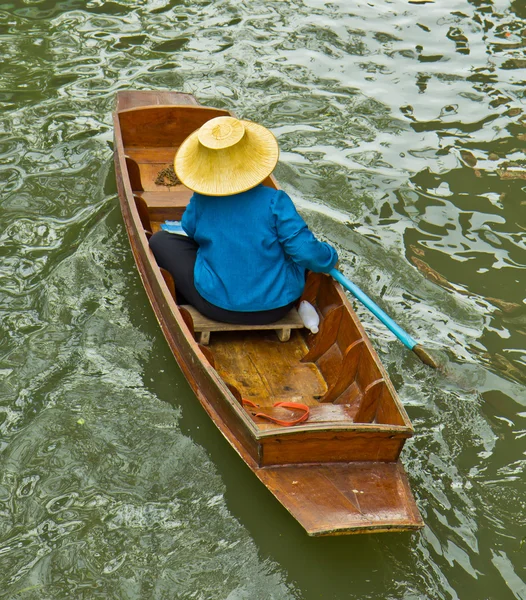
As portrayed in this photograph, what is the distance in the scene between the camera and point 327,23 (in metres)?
10.2

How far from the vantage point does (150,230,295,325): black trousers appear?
5270 mm

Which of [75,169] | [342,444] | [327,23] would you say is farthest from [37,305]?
[327,23]

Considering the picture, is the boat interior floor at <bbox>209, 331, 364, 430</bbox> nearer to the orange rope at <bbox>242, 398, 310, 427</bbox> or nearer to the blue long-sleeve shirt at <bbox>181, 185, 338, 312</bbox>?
the orange rope at <bbox>242, 398, 310, 427</bbox>

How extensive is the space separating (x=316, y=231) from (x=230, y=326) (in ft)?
6.44

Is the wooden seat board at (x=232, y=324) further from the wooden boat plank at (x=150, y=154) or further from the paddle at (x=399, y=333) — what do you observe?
the wooden boat plank at (x=150, y=154)

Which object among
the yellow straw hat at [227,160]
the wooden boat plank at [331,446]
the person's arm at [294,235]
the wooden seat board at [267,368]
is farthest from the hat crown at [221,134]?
the wooden boat plank at [331,446]

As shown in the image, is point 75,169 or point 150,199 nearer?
point 150,199

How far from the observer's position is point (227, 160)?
487 cm

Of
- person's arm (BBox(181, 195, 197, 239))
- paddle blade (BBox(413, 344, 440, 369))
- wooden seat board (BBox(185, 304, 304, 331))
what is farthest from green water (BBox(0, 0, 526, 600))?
person's arm (BBox(181, 195, 197, 239))

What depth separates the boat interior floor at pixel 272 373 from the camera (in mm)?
4891

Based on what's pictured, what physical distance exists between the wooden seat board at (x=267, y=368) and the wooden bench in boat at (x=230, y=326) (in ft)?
0.33

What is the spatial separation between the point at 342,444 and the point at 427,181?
405 centimetres

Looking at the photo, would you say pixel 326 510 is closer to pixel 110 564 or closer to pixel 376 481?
pixel 376 481

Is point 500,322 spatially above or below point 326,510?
below
